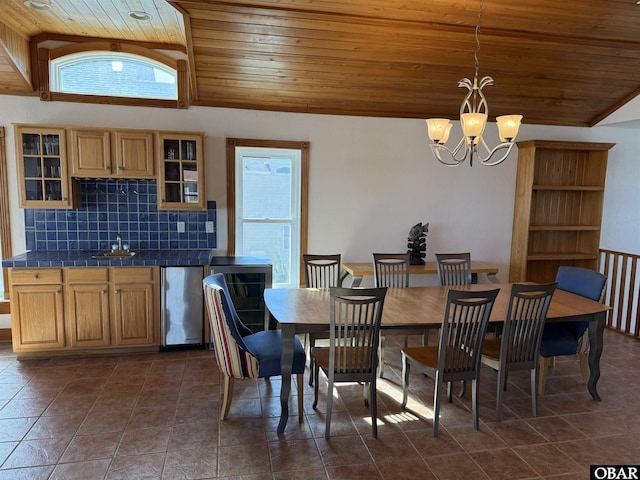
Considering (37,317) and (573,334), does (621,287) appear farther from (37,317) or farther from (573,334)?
(37,317)

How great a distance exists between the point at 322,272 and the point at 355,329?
1.34 m

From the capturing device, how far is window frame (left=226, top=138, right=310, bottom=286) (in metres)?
4.47

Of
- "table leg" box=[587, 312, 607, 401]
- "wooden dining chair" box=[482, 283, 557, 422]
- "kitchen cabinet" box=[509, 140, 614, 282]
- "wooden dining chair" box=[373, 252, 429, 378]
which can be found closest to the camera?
"wooden dining chair" box=[482, 283, 557, 422]

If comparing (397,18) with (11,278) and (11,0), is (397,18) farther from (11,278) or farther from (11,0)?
(11,278)

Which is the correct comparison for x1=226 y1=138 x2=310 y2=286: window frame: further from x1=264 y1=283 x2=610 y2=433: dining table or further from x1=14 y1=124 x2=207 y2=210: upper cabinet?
x1=264 y1=283 x2=610 y2=433: dining table

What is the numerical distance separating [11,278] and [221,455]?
2.54 meters

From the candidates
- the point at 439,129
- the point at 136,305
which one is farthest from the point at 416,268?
the point at 136,305

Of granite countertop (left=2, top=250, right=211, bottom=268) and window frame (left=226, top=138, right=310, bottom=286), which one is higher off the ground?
window frame (left=226, top=138, right=310, bottom=286)

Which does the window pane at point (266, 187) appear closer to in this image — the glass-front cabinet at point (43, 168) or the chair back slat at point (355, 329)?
the glass-front cabinet at point (43, 168)

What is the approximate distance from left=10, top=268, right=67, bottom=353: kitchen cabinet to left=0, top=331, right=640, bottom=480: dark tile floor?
0.70 feet

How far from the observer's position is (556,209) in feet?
17.5

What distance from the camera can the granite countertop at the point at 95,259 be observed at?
366cm

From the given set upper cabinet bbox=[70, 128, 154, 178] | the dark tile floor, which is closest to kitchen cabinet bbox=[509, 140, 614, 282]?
the dark tile floor

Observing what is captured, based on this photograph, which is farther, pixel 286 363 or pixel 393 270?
pixel 393 270
